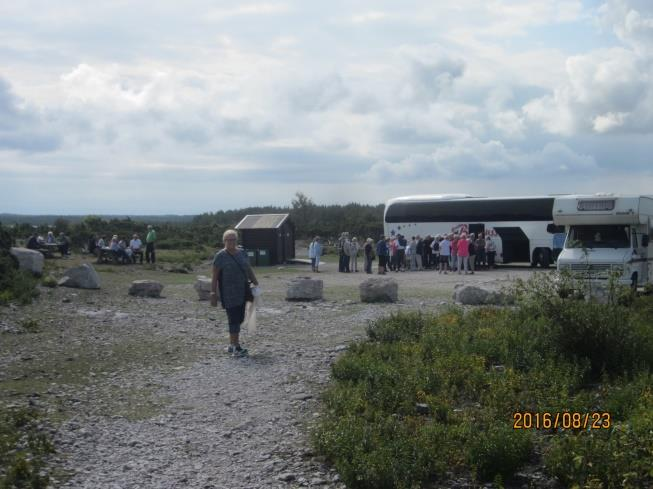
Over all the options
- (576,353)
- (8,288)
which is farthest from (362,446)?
(8,288)

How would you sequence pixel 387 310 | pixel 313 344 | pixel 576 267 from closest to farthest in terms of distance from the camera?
pixel 313 344
pixel 387 310
pixel 576 267

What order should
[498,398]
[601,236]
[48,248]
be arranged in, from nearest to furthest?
[498,398] < [601,236] < [48,248]

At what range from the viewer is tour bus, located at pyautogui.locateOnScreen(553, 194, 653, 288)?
62.3 feet

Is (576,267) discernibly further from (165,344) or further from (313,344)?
(165,344)

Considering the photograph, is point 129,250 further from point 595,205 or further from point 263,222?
point 595,205

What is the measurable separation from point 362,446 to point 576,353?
12.0 ft

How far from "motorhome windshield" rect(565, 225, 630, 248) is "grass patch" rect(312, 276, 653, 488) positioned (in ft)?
29.3

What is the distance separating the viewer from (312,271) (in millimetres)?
31797

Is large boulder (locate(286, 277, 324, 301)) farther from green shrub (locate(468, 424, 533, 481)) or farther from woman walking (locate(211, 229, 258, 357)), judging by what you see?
green shrub (locate(468, 424, 533, 481))

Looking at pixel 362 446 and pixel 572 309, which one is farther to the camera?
pixel 572 309

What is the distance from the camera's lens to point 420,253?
33844 millimetres

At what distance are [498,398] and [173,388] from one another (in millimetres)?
3861

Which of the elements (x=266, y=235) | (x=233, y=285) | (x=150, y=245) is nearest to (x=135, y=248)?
(x=150, y=245)

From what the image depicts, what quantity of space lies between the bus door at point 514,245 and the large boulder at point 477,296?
55.1ft
